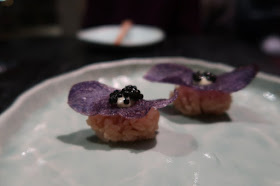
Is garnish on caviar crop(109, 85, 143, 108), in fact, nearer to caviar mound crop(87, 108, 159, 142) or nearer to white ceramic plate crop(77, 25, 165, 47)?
caviar mound crop(87, 108, 159, 142)

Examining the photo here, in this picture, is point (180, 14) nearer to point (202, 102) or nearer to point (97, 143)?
point (202, 102)

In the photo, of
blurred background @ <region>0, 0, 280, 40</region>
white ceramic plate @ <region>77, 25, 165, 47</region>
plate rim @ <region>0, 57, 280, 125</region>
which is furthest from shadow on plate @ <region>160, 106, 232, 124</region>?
blurred background @ <region>0, 0, 280, 40</region>

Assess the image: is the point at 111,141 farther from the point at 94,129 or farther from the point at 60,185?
the point at 60,185

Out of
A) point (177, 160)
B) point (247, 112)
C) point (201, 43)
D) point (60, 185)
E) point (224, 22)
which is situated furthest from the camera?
point (224, 22)

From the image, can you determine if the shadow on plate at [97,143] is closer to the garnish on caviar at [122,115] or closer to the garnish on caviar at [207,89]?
the garnish on caviar at [122,115]

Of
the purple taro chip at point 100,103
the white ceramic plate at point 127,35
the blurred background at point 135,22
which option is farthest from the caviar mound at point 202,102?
the white ceramic plate at point 127,35

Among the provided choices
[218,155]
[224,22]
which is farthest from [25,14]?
[218,155]
